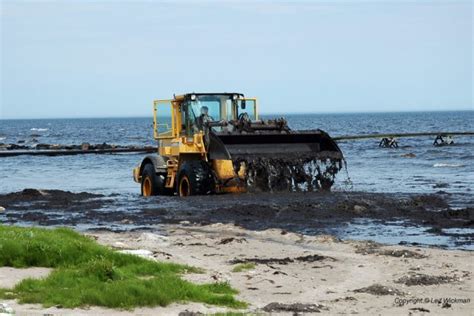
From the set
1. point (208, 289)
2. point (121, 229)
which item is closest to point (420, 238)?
point (121, 229)

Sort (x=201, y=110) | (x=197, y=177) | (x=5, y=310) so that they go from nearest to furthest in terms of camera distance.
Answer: (x=5, y=310) → (x=197, y=177) → (x=201, y=110)

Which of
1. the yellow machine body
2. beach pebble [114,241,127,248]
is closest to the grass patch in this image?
beach pebble [114,241,127,248]

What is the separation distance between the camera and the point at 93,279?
434 inches

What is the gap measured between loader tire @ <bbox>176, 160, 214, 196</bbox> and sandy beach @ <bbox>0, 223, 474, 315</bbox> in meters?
7.54

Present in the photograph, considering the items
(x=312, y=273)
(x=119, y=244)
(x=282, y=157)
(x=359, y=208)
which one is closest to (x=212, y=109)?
(x=282, y=157)

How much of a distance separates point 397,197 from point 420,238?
7526mm

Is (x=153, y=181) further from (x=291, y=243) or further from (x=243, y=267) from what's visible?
(x=243, y=267)

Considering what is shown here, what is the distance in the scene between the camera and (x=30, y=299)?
10.2m

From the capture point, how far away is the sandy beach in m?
10.2

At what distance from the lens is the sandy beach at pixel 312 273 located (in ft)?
33.6

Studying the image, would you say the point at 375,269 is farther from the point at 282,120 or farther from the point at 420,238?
the point at 282,120

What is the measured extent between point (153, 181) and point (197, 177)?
8.14ft

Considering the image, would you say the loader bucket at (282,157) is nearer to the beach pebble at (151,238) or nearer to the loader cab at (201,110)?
the loader cab at (201,110)

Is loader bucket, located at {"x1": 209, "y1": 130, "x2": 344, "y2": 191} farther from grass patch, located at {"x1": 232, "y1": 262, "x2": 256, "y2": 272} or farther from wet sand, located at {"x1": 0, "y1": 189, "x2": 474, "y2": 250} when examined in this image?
grass patch, located at {"x1": 232, "y1": 262, "x2": 256, "y2": 272}
